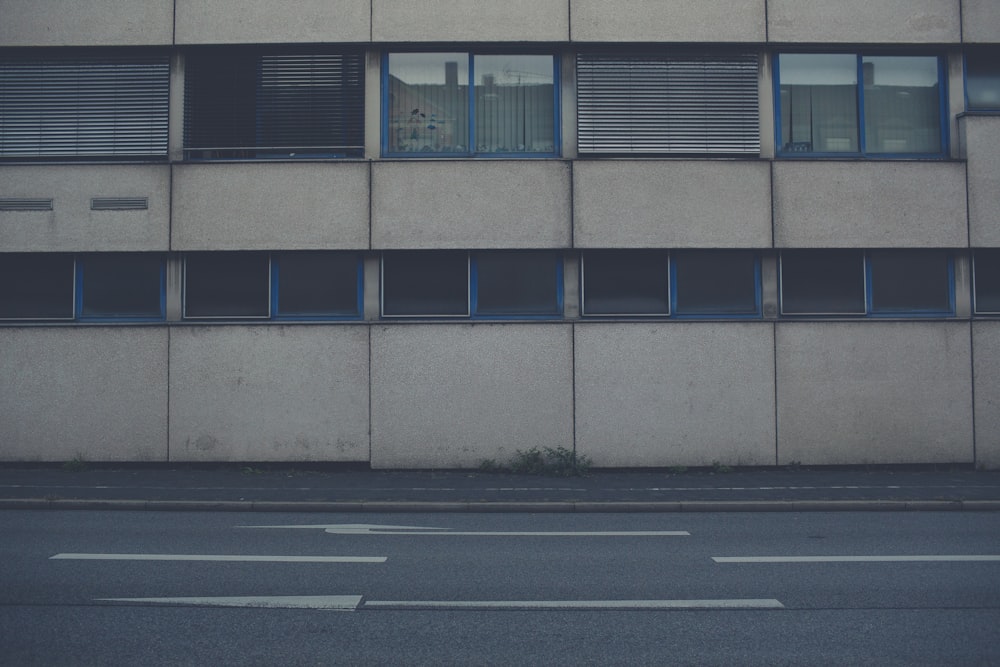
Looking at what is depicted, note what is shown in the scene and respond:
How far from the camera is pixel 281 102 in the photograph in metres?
15.6

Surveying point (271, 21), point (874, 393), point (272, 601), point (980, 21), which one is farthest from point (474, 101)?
point (272, 601)

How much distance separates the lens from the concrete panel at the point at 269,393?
15.2 m

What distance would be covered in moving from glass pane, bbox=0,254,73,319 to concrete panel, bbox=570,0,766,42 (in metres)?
10.1

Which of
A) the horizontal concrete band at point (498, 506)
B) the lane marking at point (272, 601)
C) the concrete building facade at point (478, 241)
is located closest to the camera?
the lane marking at point (272, 601)

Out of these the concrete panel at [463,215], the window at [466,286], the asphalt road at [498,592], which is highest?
the concrete panel at [463,215]

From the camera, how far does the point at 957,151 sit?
15.8 meters

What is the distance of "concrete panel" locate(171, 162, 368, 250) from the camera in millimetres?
15328

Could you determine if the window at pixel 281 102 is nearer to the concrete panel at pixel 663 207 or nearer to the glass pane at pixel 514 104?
the glass pane at pixel 514 104

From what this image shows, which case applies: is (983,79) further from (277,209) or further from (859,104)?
(277,209)

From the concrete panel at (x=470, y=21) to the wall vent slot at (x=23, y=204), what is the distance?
21.4 ft

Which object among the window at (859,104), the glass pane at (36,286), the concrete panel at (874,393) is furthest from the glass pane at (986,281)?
the glass pane at (36,286)

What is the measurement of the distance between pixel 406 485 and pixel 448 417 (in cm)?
189

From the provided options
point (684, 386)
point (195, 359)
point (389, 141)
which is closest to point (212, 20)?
point (389, 141)

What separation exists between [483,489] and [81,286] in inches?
327
